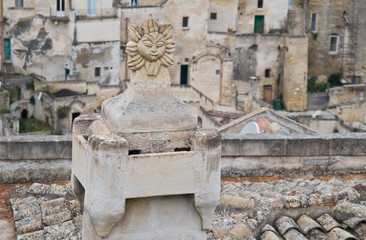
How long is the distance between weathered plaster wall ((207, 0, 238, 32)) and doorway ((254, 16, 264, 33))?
7.58ft

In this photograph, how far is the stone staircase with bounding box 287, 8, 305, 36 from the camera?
178 feet

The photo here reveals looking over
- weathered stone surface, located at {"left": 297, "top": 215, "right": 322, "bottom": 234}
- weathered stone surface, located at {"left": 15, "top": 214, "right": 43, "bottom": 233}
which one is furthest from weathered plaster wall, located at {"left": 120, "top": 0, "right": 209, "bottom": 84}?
weathered stone surface, located at {"left": 297, "top": 215, "right": 322, "bottom": 234}

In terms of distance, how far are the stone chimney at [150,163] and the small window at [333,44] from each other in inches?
2064

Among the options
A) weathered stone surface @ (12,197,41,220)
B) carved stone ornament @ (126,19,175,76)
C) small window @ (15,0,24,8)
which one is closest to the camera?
carved stone ornament @ (126,19,175,76)

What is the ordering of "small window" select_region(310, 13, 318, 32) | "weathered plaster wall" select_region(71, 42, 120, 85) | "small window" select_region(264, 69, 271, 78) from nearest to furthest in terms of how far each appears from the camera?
"weathered plaster wall" select_region(71, 42, 120, 85), "small window" select_region(264, 69, 271, 78), "small window" select_region(310, 13, 318, 32)

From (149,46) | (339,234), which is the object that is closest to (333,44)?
(339,234)

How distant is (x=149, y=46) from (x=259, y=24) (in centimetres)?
4754

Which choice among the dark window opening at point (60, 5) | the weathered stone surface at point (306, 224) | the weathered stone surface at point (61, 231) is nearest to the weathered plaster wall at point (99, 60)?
the dark window opening at point (60, 5)

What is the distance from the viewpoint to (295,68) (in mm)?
52625

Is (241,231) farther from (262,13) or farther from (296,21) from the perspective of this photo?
(296,21)

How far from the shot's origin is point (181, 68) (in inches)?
2015

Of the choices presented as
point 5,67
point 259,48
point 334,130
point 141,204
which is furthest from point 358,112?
point 141,204

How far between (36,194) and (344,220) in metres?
4.70

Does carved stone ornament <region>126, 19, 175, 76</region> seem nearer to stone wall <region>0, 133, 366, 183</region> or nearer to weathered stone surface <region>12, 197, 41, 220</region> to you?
weathered stone surface <region>12, 197, 41, 220</region>
